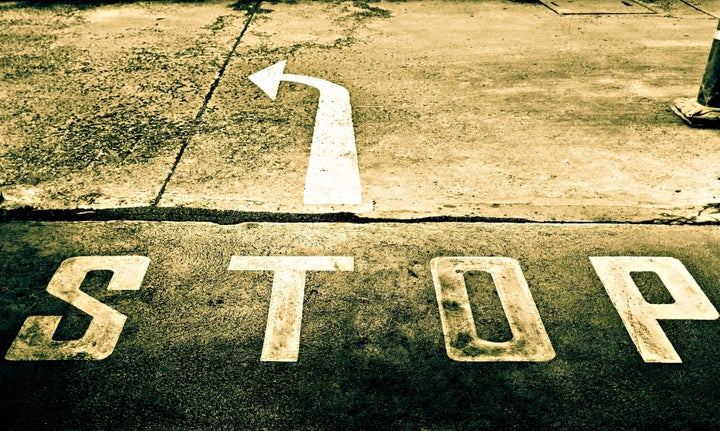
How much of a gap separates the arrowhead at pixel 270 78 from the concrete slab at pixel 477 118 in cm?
8

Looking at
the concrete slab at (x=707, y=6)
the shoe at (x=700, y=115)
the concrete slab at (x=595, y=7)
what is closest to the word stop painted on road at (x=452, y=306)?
the shoe at (x=700, y=115)

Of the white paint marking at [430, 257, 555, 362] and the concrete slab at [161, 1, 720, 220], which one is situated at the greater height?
the concrete slab at [161, 1, 720, 220]

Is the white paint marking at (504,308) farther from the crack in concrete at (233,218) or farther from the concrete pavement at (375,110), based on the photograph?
the concrete pavement at (375,110)

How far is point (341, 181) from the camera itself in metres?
4.23

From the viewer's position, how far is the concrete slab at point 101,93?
420 centimetres

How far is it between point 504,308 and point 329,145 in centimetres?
207

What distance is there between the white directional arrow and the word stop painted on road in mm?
701

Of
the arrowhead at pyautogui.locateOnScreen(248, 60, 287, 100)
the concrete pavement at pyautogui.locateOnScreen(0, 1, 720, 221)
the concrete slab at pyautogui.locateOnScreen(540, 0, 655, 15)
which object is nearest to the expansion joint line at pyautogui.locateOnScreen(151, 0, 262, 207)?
the concrete pavement at pyautogui.locateOnScreen(0, 1, 720, 221)

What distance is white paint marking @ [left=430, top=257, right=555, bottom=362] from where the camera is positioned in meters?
2.91

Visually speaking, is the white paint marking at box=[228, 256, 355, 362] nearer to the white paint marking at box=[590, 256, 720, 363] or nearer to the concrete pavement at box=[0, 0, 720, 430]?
the concrete pavement at box=[0, 0, 720, 430]

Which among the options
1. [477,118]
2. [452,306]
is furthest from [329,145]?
[452,306]

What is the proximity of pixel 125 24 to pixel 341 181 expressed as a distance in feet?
14.2

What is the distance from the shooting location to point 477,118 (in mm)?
5094

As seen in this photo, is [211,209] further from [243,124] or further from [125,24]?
[125,24]
